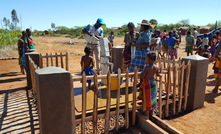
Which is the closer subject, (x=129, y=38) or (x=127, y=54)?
(x=129, y=38)

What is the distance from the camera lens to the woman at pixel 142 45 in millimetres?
5090

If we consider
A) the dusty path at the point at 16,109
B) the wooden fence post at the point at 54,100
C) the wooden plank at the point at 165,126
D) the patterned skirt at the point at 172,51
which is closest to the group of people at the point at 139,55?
the wooden plank at the point at 165,126

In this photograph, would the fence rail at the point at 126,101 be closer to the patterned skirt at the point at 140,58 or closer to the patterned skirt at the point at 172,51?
the patterned skirt at the point at 140,58

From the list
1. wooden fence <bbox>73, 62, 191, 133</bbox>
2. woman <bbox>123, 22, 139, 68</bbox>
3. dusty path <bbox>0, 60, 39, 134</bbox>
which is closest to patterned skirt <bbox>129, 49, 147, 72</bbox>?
woman <bbox>123, 22, 139, 68</bbox>

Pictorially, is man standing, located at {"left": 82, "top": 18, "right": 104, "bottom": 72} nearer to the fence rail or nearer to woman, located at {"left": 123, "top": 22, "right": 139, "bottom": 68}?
woman, located at {"left": 123, "top": 22, "right": 139, "bottom": 68}

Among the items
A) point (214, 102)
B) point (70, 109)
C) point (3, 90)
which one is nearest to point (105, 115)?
point (70, 109)

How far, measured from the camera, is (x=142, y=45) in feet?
17.3

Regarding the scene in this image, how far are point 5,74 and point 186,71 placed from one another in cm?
734

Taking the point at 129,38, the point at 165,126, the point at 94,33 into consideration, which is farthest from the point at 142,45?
the point at 165,126

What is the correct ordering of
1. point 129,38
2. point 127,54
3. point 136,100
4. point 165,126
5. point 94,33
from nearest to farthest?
point 165,126 < point 136,100 < point 129,38 < point 127,54 < point 94,33

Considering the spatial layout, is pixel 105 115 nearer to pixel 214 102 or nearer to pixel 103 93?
pixel 103 93

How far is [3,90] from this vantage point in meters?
6.07

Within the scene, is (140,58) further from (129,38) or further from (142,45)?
(129,38)

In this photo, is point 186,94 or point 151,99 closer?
point 151,99
